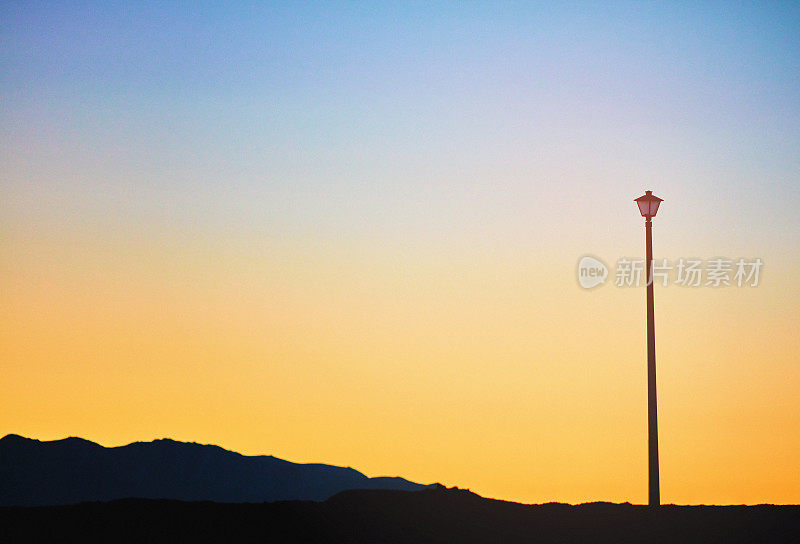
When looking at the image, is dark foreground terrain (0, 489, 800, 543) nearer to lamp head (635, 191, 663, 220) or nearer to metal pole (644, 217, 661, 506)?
metal pole (644, 217, 661, 506)

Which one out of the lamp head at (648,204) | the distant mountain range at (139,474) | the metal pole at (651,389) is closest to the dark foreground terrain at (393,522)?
the metal pole at (651,389)

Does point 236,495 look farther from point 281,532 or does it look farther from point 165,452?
point 281,532

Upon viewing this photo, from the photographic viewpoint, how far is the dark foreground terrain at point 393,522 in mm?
19969

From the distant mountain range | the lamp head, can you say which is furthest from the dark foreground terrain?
the distant mountain range

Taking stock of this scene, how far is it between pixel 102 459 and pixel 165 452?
1103 centimetres

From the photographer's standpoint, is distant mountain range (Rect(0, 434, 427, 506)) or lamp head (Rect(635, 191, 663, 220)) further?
distant mountain range (Rect(0, 434, 427, 506))

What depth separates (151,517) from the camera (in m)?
20.3

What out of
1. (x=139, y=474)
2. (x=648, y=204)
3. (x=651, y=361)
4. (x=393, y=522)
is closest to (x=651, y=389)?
(x=651, y=361)

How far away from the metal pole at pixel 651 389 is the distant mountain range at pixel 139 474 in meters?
143

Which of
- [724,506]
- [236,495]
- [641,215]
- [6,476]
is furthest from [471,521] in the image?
[236,495]

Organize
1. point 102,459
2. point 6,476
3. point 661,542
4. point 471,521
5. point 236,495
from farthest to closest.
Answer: point 236,495
point 102,459
point 6,476
point 471,521
point 661,542

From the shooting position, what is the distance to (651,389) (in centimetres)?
2031

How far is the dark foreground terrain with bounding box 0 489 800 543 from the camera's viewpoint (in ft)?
65.5

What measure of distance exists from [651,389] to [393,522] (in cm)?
621
